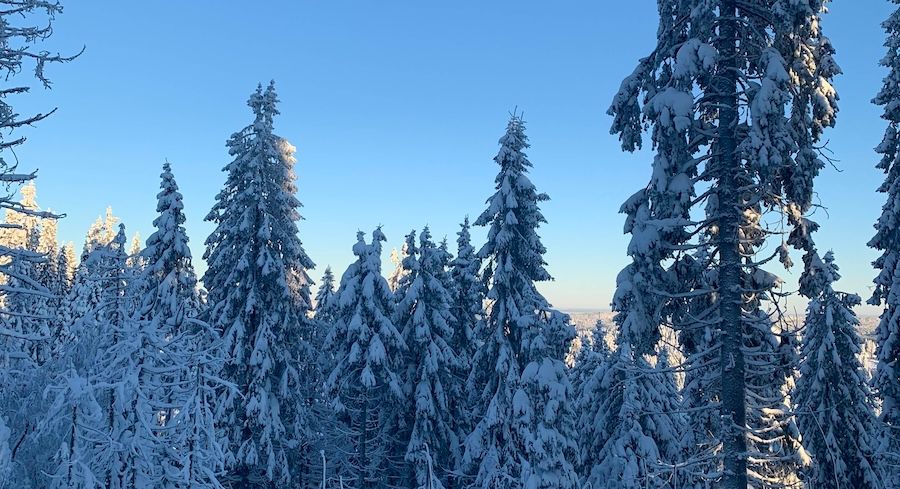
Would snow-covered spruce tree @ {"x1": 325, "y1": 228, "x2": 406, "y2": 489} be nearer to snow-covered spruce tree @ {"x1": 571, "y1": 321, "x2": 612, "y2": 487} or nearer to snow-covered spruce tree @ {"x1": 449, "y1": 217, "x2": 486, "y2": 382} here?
snow-covered spruce tree @ {"x1": 449, "y1": 217, "x2": 486, "y2": 382}

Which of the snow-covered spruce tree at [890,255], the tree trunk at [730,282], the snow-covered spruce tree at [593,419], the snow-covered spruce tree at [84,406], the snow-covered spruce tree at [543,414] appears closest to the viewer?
the snow-covered spruce tree at [84,406]

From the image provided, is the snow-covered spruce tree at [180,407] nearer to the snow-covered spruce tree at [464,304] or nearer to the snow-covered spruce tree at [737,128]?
the snow-covered spruce tree at [737,128]

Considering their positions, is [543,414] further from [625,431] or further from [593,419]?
[593,419]

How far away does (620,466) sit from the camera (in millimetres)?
22953

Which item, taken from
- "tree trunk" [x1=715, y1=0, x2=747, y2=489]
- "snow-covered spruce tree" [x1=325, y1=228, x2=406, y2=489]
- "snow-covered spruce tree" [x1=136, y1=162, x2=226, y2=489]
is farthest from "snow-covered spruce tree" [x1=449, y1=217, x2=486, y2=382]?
"tree trunk" [x1=715, y1=0, x2=747, y2=489]

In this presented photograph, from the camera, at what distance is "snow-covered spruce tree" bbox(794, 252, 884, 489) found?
70.0 feet

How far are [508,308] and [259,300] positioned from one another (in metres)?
9.63

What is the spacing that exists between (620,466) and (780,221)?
17.3m

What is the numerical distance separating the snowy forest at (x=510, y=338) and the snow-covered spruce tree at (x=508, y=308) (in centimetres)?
11

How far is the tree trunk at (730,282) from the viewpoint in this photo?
8.24 meters

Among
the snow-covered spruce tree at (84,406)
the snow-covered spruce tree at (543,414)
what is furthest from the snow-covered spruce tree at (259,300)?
the snow-covered spruce tree at (84,406)

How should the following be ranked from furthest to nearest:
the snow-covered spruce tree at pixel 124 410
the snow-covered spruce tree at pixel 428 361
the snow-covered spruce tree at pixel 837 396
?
the snow-covered spruce tree at pixel 428 361, the snow-covered spruce tree at pixel 837 396, the snow-covered spruce tree at pixel 124 410

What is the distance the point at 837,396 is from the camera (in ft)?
71.7

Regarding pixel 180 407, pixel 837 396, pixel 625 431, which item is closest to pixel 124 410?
pixel 180 407
